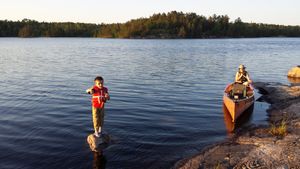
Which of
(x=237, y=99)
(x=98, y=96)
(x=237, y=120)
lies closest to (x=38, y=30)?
(x=237, y=99)

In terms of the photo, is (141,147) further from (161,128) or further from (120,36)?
(120,36)

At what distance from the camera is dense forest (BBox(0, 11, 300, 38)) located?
545 feet

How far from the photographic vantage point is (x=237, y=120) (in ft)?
57.6

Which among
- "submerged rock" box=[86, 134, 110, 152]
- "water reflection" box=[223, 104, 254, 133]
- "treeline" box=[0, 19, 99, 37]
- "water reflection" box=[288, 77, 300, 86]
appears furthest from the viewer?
"treeline" box=[0, 19, 99, 37]

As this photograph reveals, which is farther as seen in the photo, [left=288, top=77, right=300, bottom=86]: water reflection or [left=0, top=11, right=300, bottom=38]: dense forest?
[left=0, top=11, right=300, bottom=38]: dense forest

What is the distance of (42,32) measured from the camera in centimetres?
18025

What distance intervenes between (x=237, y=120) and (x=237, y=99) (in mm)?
1249

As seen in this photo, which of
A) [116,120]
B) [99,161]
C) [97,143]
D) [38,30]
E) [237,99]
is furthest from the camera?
[38,30]

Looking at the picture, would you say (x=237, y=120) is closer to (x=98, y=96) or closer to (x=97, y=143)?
(x=97, y=143)

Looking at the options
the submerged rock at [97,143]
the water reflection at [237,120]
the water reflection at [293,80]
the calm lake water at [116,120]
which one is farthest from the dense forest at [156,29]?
the submerged rock at [97,143]

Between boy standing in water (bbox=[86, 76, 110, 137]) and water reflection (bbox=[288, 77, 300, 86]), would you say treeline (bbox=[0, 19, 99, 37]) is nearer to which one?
water reflection (bbox=[288, 77, 300, 86])

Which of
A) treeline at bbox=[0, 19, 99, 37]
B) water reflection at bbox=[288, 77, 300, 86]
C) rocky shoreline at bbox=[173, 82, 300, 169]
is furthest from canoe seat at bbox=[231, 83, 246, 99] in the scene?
treeline at bbox=[0, 19, 99, 37]

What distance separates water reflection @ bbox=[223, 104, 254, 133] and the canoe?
0.26 m

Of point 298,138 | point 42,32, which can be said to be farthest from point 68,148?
point 42,32
